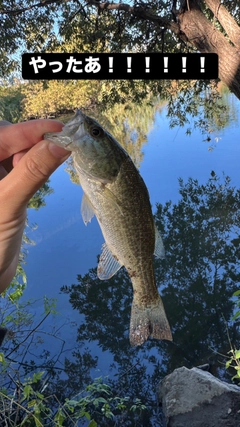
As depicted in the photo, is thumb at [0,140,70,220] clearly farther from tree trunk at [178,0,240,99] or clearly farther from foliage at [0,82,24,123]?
foliage at [0,82,24,123]

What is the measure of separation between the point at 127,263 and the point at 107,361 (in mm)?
3838

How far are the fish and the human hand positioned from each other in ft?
0.20

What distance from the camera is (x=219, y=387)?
3.99 m

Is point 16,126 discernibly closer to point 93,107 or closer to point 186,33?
point 186,33

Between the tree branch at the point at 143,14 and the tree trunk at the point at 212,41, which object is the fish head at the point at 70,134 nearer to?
the tree trunk at the point at 212,41

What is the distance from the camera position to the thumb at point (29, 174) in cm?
156

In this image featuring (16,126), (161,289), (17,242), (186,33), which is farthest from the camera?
(161,289)

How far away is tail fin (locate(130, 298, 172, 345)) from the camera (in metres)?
1.87

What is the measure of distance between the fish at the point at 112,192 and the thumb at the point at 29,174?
5cm

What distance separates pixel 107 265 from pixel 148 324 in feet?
1.27

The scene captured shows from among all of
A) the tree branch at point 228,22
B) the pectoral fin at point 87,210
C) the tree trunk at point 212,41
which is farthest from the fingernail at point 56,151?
the tree branch at point 228,22

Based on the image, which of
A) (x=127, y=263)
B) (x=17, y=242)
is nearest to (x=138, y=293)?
(x=127, y=263)

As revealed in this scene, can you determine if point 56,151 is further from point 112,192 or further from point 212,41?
point 212,41

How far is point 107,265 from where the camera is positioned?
5.92ft
